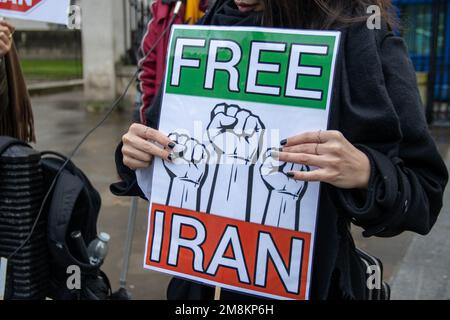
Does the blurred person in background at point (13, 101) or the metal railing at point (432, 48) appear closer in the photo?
the blurred person in background at point (13, 101)

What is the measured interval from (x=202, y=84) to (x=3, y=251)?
1.39m

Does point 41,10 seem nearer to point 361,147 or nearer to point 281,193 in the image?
point 281,193

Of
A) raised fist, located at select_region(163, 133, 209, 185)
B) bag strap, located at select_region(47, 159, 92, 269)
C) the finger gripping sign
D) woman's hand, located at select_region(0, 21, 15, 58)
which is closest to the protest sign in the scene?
woman's hand, located at select_region(0, 21, 15, 58)

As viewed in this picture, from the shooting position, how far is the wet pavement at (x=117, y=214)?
12.0 feet

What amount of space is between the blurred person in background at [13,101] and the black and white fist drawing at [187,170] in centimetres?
134

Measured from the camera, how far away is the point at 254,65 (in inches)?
55.5

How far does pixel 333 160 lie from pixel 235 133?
0.92ft

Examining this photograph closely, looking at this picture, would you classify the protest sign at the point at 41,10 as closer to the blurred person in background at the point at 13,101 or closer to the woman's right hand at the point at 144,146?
the blurred person in background at the point at 13,101

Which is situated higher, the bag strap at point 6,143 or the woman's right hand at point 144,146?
the woman's right hand at point 144,146

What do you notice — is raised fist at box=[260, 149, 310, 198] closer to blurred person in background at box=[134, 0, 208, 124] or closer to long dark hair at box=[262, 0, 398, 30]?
long dark hair at box=[262, 0, 398, 30]

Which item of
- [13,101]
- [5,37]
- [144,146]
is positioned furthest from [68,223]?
[144,146]

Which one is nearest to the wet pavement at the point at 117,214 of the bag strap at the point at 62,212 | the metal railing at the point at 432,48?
the metal railing at the point at 432,48

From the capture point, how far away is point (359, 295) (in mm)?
1493

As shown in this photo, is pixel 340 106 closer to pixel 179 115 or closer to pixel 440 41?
pixel 179 115
